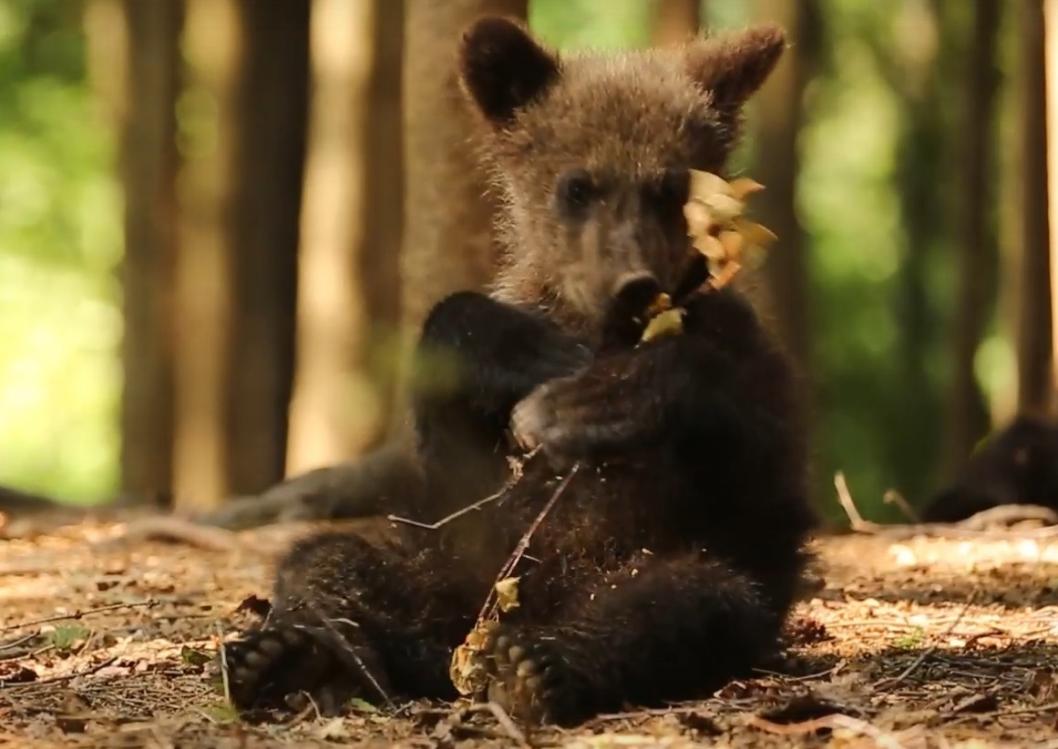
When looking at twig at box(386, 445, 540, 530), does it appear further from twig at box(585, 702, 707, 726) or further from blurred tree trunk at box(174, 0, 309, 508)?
blurred tree trunk at box(174, 0, 309, 508)

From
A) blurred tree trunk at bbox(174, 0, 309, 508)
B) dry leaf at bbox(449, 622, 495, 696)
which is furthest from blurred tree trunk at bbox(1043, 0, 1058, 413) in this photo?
dry leaf at bbox(449, 622, 495, 696)

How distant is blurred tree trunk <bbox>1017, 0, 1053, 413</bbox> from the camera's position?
619 inches

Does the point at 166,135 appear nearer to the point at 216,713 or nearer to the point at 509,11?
the point at 509,11

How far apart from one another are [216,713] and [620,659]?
3.69ft

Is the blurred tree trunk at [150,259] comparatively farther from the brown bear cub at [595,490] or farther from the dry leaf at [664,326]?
the dry leaf at [664,326]

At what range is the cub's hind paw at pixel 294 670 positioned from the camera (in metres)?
5.32

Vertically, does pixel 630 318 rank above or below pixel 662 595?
above

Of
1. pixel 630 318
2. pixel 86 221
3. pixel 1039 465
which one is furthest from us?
pixel 86 221

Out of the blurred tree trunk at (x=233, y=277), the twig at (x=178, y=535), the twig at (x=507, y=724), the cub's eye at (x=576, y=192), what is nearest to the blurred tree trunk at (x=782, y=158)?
the twig at (x=178, y=535)

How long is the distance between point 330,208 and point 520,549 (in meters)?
8.54

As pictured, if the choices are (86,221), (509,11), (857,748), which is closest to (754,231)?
(857,748)

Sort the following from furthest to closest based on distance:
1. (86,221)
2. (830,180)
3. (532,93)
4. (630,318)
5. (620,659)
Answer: (830,180), (86,221), (532,93), (630,318), (620,659)

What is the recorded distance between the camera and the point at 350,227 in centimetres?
1379

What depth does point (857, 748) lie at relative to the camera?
444 cm
